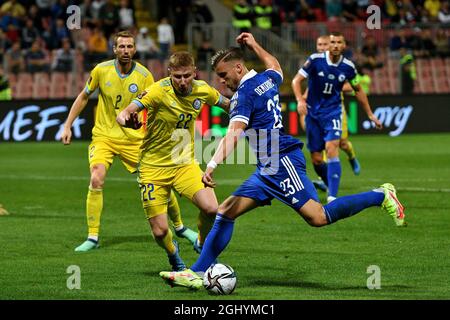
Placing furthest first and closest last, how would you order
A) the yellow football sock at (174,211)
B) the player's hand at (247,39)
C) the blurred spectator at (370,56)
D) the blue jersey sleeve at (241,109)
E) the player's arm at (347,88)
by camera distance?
the blurred spectator at (370,56), the player's arm at (347,88), the yellow football sock at (174,211), the player's hand at (247,39), the blue jersey sleeve at (241,109)

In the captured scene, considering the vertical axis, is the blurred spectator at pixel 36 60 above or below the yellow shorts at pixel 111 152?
above

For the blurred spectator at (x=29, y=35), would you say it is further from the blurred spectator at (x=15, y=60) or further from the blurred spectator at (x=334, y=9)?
the blurred spectator at (x=334, y=9)

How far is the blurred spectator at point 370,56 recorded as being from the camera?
30234 millimetres

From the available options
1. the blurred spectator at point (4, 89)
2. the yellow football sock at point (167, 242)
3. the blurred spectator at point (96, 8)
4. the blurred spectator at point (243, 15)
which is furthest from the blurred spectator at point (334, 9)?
the yellow football sock at point (167, 242)

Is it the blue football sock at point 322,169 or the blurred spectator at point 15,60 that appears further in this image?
the blurred spectator at point 15,60

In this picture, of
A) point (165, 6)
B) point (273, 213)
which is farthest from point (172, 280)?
point (165, 6)

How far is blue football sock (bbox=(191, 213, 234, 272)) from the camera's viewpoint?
9.30 meters

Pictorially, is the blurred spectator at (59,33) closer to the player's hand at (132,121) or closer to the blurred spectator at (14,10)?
the blurred spectator at (14,10)

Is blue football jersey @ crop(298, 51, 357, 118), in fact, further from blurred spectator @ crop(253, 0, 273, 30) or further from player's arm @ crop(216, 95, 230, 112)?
blurred spectator @ crop(253, 0, 273, 30)

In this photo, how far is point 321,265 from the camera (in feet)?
34.5

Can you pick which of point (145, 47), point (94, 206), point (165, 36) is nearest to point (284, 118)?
point (145, 47)

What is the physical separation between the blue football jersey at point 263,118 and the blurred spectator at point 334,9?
23.8 m

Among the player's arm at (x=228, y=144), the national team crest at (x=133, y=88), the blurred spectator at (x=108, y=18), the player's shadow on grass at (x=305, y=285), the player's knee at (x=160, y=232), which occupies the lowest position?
the player's shadow on grass at (x=305, y=285)

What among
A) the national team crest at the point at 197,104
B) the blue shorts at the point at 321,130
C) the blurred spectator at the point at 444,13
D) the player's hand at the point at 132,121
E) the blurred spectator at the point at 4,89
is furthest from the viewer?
the blurred spectator at the point at 444,13
